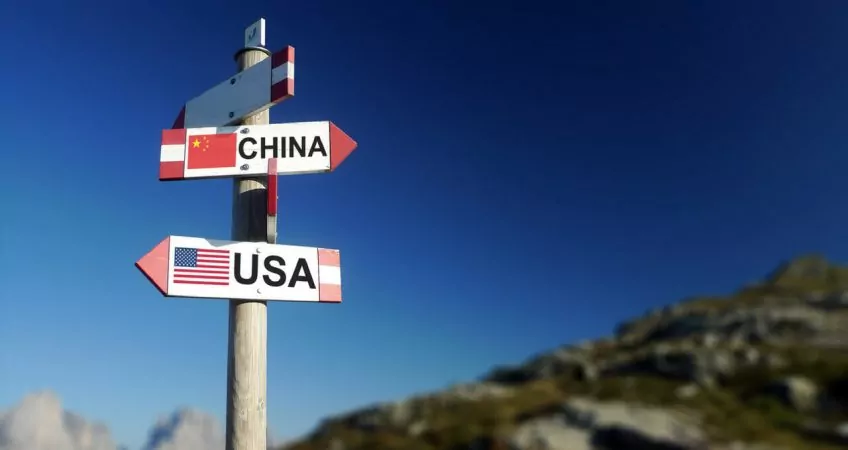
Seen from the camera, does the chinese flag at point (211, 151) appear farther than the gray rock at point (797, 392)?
No

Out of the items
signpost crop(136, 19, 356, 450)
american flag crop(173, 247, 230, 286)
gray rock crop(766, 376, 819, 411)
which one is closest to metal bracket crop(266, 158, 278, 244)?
signpost crop(136, 19, 356, 450)

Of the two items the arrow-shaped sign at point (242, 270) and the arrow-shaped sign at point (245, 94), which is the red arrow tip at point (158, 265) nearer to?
the arrow-shaped sign at point (242, 270)

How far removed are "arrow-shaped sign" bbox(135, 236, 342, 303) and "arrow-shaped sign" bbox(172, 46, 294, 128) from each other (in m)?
0.70

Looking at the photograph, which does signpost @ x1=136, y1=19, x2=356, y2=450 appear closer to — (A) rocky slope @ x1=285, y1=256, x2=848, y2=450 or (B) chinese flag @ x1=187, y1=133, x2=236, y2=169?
(B) chinese flag @ x1=187, y1=133, x2=236, y2=169

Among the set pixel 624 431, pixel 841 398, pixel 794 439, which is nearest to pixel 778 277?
pixel 841 398

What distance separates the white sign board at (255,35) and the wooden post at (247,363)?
887 mm

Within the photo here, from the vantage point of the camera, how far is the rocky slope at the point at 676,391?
26.5 ft

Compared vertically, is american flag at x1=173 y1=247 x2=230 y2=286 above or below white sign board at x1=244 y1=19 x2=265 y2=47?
below

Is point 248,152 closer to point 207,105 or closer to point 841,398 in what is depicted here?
point 207,105

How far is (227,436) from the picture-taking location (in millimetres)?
2664

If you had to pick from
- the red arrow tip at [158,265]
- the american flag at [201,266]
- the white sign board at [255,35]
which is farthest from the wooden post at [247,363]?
the white sign board at [255,35]

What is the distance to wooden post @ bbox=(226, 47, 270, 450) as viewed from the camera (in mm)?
2631

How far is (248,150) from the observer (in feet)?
9.57

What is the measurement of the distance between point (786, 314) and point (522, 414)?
5774 millimetres
